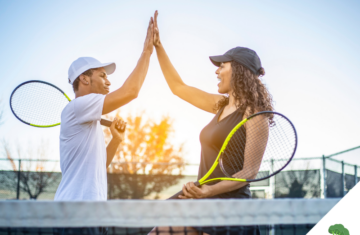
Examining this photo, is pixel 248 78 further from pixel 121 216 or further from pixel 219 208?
pixel 121 216

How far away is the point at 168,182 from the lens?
26.8 feet

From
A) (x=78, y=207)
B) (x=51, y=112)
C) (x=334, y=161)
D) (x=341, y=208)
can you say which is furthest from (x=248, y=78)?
(x=334, y=161)

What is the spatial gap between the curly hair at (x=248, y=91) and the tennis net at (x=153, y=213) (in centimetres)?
68

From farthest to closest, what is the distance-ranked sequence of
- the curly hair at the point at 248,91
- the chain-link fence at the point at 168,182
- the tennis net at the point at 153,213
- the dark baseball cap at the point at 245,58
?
the chain-link fence at the point at 168,182, the dark baseball cap at the point at 245,58, the curly hair at the point at 248,91, the tennis net at the point at 153,213

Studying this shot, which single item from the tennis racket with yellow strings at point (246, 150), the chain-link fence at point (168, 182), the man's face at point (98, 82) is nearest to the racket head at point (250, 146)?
the tennis racket with yellow strings at point (246, 150)

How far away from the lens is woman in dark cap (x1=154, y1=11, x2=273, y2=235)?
188cm

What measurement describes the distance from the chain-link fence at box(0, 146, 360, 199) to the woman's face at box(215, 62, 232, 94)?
555cm

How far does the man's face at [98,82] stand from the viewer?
222 cm

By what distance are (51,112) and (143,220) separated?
6.56 feet

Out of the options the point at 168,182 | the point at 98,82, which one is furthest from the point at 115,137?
the point at 168,182

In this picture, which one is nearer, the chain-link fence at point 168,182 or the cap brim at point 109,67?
the cap brim at point 109,67

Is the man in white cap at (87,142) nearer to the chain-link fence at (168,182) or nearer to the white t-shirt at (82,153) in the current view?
the white t-shirt at (82,153)

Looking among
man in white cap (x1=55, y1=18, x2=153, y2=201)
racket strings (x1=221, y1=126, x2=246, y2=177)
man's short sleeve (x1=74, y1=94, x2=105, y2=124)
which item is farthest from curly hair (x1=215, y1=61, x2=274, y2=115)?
man's short sleeve (x1=74, y1=94, x2=105, y2=124)

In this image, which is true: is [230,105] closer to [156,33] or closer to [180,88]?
[180,88]
